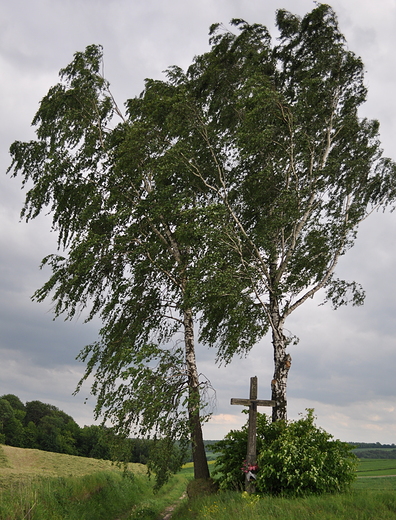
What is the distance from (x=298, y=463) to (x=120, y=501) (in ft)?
32.4

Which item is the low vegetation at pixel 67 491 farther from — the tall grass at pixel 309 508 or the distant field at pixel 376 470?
the distant field at pixel 376 470

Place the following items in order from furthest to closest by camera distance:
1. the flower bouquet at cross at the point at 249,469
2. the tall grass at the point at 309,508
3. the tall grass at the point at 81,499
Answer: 1. the flower bouquet at cross at the point at 249,469
2. the tall grass at the point at 81,499
3. the tall grass at the point at 309,508

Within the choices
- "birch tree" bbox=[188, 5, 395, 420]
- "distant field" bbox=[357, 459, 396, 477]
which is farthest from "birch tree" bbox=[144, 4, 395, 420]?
"distant field" bbox=[357, 459, 396, 477]

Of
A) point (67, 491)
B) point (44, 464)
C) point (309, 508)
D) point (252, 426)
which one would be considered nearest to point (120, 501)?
point (67, 491)

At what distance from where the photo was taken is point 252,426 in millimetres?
13430

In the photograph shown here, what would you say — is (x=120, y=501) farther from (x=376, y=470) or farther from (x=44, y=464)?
(x=376, y=470)

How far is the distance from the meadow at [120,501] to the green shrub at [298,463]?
62cm

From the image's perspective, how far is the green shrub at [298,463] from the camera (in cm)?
1178

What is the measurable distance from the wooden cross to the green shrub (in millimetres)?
267

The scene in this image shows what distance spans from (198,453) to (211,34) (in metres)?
17.8

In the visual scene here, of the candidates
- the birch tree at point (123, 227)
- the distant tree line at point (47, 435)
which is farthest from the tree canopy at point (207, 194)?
the distant tree line at point (47, 435)

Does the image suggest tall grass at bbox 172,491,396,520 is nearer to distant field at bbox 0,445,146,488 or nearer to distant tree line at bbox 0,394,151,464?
distant field at bbox 0,445,146,488

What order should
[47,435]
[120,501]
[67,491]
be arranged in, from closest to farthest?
[67,491]
[120,501]
[47,435]

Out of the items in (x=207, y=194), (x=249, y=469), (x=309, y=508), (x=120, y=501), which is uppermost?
(x=207, y=194)
